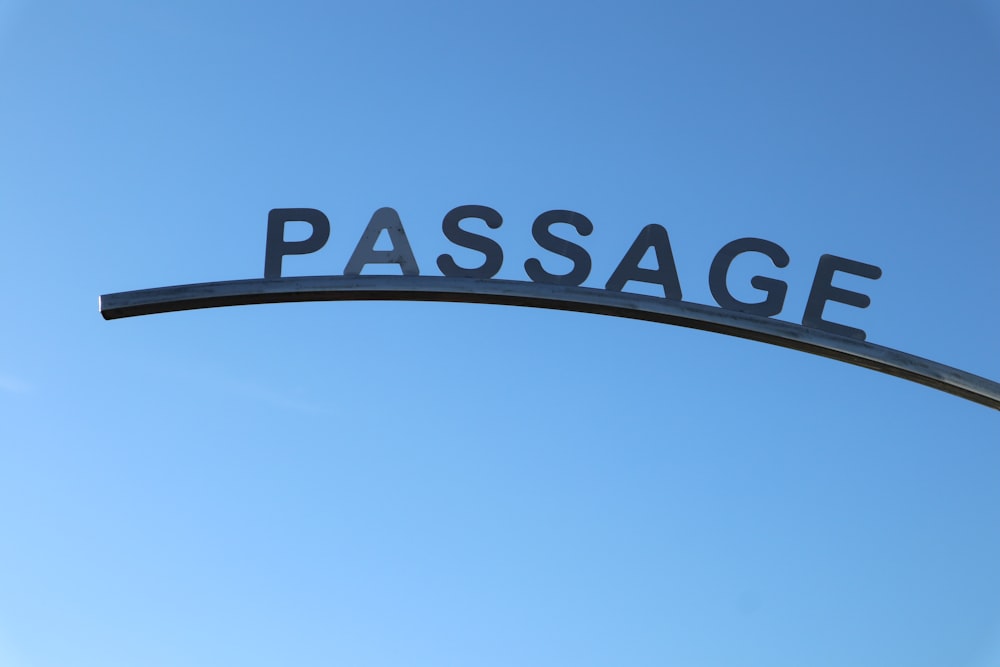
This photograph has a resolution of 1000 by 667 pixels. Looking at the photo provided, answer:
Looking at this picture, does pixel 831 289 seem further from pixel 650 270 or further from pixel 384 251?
pixel 384 251

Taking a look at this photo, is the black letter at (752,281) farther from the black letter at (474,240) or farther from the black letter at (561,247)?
the black letter at (474,240)

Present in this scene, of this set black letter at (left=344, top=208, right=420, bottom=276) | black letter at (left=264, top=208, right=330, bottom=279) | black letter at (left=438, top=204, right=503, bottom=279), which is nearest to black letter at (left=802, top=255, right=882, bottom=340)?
black letter at (left=438, top=204, right=503, bottom=279)

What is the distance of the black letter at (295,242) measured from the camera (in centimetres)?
930

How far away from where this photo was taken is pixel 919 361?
9.76 m

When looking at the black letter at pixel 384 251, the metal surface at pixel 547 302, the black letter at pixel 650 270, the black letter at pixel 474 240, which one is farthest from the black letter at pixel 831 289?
the black letter at pixel 384 251

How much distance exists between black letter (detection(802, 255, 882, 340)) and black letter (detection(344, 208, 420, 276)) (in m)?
2.86

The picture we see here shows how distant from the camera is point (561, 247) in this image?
31.7ft

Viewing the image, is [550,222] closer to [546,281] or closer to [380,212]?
[546,281]

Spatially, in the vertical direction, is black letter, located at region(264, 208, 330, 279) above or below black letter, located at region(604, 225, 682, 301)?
below

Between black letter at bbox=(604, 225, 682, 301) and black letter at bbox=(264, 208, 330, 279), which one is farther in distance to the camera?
black letter at bbox=(604, 225, 682, 301)

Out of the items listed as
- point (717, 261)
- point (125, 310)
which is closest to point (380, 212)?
point (125, 310)

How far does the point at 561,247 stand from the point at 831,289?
199 cm

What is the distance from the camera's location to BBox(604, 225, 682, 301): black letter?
955 cm

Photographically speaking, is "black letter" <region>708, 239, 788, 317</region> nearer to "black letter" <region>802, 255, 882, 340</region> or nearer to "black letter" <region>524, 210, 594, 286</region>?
"black letter" <region>802, 255, 882, 340</region>
